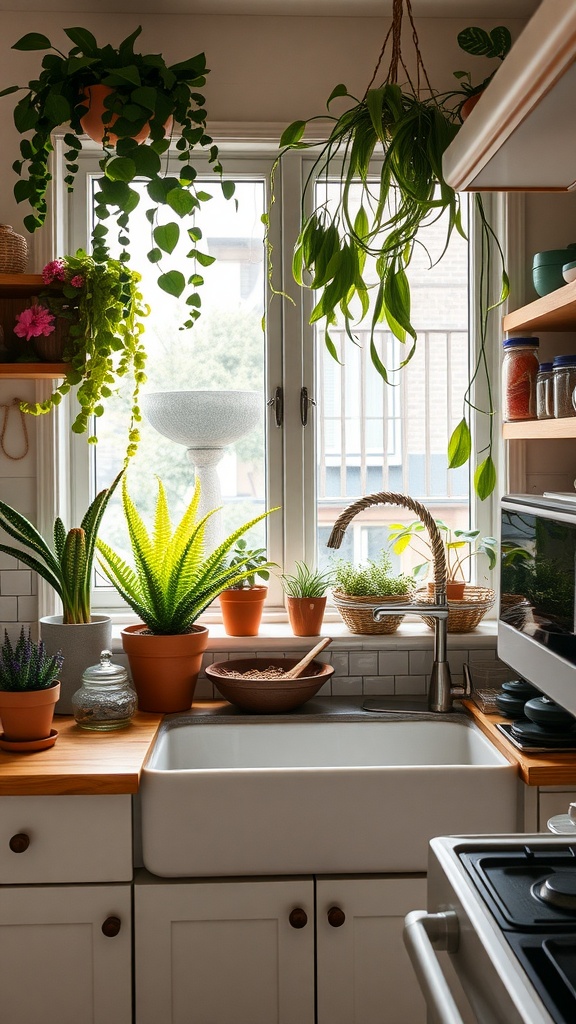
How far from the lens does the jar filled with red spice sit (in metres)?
2.31

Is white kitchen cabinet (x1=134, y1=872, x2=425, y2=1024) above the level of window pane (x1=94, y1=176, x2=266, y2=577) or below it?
below

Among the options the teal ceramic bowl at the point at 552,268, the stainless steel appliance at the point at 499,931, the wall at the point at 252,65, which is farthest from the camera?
the wall at the point at 252,65

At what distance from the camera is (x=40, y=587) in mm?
A: 2502

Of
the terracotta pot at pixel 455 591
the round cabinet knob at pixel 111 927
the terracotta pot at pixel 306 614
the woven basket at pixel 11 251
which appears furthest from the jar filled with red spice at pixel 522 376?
the round cabinet knob at pixel 111 927

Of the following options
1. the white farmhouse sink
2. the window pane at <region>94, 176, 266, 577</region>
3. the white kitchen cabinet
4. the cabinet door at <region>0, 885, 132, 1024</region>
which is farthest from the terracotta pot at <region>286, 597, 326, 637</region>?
the cabinet door at <region>0, 885, 132, 1024</region>

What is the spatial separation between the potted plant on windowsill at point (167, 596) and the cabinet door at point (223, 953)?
54 cm

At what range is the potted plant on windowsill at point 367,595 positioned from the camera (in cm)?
249

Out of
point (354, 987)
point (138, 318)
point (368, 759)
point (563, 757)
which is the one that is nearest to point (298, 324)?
point (138, 318)

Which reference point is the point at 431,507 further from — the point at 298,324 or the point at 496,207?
the point at 496,207

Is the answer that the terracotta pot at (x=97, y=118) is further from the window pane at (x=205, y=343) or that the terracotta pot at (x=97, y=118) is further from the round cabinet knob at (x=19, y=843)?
the round cabinet knob at (x=19, y=843)

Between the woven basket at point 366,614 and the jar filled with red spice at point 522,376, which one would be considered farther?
the woven basket at point 366,614

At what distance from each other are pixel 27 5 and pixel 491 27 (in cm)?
122

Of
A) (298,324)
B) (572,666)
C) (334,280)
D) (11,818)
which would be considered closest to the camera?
(572,666)

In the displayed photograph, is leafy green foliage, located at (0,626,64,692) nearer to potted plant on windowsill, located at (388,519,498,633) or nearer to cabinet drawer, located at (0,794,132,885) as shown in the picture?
cabinet drawer, located at (0,794,132,885)
